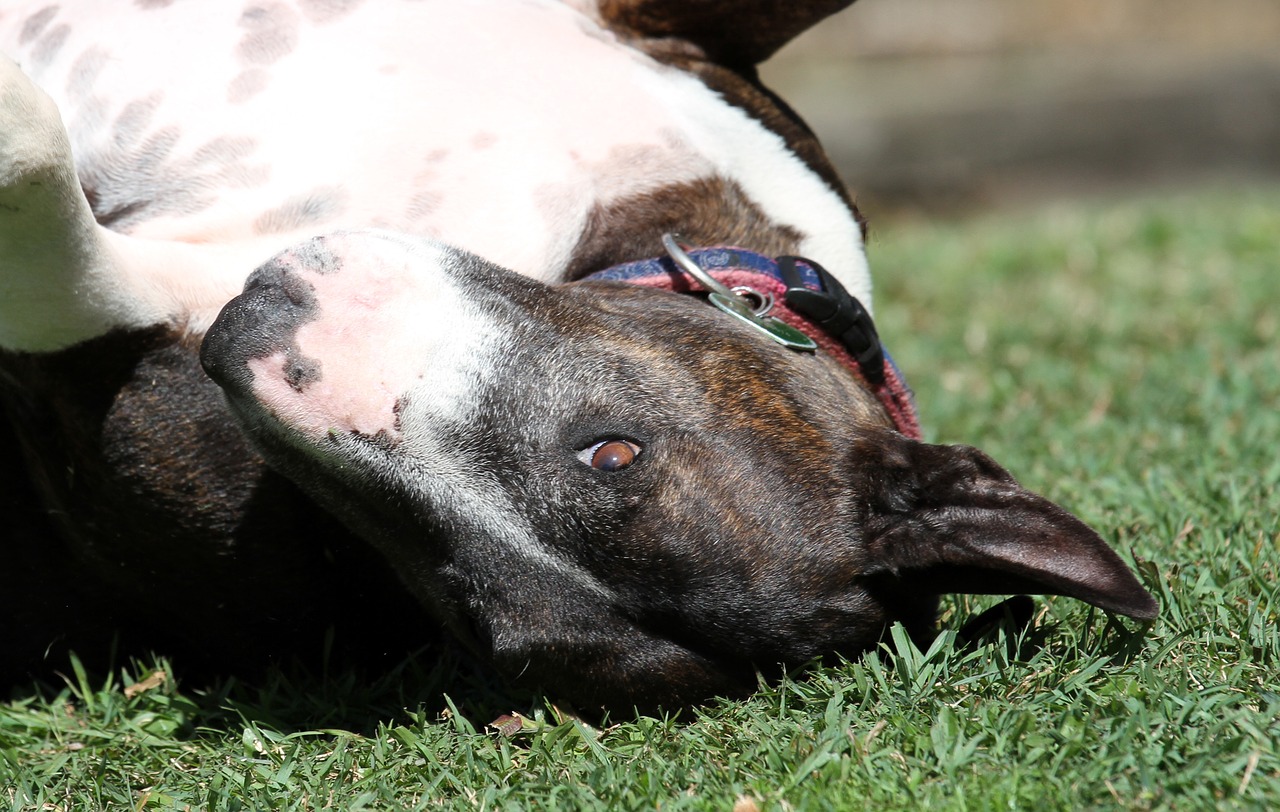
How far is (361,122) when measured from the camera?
323 centimetres

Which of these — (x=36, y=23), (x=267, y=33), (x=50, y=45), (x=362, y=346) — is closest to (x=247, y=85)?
(x=267, y=33)

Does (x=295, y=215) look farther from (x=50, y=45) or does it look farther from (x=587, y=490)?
(x=587, y=490)

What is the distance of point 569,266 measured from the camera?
3.23 metres

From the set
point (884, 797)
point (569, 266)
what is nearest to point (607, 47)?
point (569, 266)

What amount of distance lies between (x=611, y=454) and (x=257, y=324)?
672mm

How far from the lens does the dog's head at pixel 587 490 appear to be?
8.42 ft

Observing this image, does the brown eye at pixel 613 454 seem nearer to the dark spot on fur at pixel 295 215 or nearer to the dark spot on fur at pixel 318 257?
the dark spot on fur at pixel 318 257

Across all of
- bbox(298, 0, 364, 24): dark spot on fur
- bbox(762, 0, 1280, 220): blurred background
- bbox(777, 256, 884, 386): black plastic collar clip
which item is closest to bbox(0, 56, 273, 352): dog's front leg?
bbox(298, 0, 364, 24): dark spot on fur

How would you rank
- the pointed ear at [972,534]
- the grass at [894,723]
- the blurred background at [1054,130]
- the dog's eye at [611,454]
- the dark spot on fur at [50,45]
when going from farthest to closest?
the blurred background at [1054,130] → the dark spot on fur at [50,45] → the dog's eye at [611,454] → the pointed ear at [972,534] → the grass at [894,723]

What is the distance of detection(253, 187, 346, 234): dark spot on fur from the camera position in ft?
10.2

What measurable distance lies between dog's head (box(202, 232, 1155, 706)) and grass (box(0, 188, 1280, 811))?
144mm

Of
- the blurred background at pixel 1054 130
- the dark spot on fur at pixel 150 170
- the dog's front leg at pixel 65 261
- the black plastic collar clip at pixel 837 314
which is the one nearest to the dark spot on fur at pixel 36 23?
the dark spot on fur at pixel 150 170

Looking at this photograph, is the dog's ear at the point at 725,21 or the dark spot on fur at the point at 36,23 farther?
the dog's ear at the point at 725,21

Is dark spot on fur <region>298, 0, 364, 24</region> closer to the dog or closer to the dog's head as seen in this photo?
the dog
